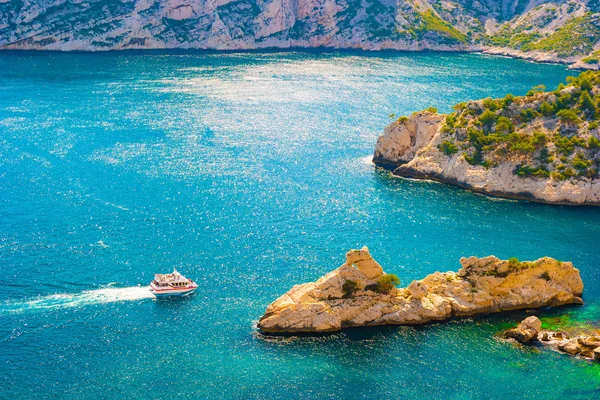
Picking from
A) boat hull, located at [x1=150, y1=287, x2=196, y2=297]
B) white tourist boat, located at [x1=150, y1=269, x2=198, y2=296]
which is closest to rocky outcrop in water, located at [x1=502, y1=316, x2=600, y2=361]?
white tourist boat, located at [x1=150, y1=269, x2=198, y2=296]

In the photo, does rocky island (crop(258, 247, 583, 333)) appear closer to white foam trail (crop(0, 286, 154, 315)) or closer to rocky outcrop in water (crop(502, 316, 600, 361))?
rocky outcrop in water (crop(502, 316, 600, 361))

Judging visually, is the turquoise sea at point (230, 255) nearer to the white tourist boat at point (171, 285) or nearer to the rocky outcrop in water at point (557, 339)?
the white tourist boat at point (171, 285)

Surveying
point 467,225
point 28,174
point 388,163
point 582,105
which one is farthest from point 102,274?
point 582,105

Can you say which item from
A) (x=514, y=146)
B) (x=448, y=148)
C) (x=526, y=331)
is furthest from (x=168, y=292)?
(x=514, y=146)

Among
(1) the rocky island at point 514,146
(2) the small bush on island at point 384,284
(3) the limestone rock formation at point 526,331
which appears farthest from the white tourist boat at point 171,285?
(1) the rocky island at point 514,146

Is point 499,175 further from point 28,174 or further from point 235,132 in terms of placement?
point 28,174

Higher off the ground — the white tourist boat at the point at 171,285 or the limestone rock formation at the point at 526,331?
the white tourist boat at the point at 171,285
